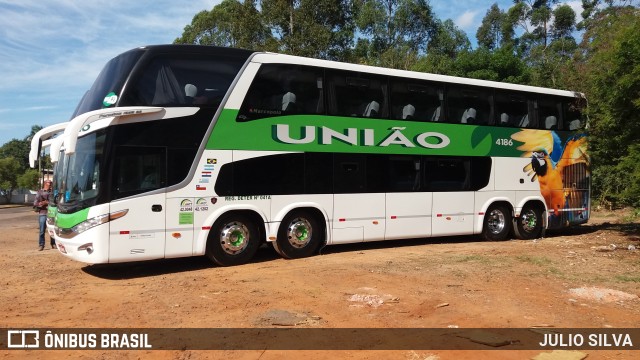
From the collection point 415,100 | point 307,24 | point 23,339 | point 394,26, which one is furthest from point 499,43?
point 23,339

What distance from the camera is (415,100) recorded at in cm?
1192

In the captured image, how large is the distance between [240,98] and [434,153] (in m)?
5.07

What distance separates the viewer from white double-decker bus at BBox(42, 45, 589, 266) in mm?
8539

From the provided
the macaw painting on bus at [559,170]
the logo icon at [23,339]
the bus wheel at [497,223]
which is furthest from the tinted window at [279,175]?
the macaw painting on bus at [559,170]

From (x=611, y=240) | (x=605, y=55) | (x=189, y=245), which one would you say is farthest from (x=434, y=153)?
(x=189, y=245)

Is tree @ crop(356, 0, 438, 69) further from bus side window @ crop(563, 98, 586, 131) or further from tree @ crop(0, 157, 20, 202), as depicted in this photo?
tree @ crop(0, 157, 20, 202)

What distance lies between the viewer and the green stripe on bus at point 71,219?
27.3ft

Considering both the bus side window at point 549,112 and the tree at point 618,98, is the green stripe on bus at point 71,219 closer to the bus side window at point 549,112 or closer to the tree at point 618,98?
the tree at point 618,98

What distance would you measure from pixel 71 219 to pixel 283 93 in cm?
447

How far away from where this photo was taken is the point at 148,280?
8578mm

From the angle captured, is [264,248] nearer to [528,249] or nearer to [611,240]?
[528,249]

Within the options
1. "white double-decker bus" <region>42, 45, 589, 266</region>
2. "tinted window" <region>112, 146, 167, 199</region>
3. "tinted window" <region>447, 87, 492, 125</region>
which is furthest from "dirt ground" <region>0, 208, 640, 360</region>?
"tinted window" <region>447, 87, 492, 125</region>

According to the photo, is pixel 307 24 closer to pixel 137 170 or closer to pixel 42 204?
pixel 42 204

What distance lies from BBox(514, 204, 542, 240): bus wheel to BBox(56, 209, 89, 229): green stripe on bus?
10.7 meters
